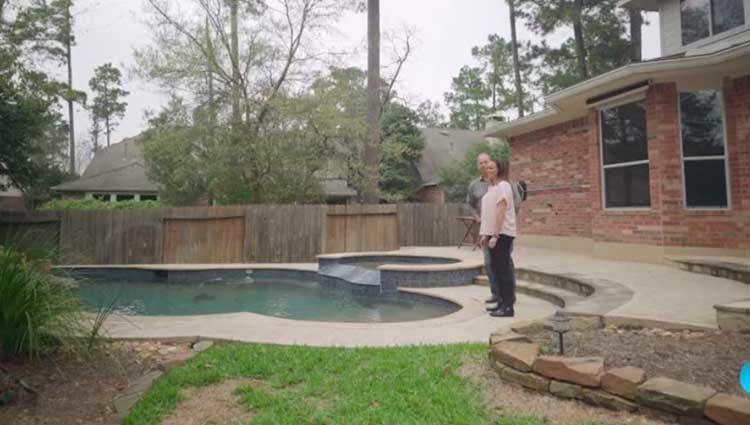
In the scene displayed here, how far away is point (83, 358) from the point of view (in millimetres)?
2910

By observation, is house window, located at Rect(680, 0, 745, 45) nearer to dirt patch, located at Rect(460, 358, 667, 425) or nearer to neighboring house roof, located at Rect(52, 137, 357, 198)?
dirt patch, located at Rect(460, 358, 667, 425)

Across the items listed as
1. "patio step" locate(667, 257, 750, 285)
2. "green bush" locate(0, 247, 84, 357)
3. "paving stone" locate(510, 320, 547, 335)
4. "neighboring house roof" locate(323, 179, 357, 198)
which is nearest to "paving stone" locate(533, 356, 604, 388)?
"paving stone" locate(510, 320, 547, 335)

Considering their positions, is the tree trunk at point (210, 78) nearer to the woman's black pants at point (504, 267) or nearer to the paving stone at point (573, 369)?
the woman's black pants at point (504, 267)

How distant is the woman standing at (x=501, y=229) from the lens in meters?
3.89

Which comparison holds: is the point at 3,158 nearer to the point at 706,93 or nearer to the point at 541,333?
the point at 541,333

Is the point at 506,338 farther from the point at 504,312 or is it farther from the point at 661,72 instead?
the point at 661,72

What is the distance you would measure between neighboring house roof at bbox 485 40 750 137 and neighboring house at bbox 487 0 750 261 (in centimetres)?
1

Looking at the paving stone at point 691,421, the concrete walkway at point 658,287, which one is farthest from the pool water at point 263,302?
the paving stone at point 691,421

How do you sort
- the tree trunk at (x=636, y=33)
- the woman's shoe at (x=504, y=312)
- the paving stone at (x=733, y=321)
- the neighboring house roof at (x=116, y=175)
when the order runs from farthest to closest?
1. the neighboring house roof at (x=116, y=175)
2. the tree trunk at (x=636, y=33)
3. the woman's shoe at (x=504, y=312)
4. the paving stone at (x=733, y=321)

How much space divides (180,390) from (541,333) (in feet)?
7.73

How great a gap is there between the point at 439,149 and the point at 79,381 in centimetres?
2150

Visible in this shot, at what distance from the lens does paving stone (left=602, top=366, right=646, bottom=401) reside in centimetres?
202

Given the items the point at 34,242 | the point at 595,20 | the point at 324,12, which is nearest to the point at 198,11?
the point at 324,12

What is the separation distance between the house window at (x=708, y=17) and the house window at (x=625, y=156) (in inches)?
104
